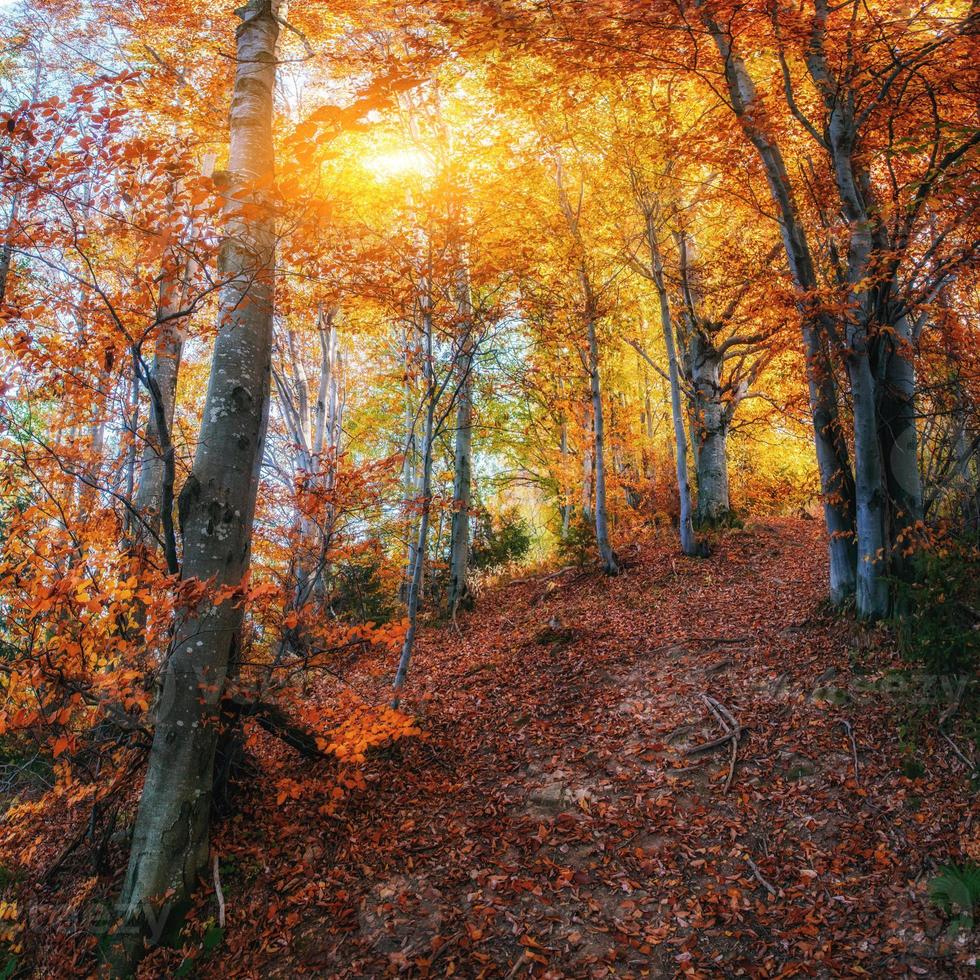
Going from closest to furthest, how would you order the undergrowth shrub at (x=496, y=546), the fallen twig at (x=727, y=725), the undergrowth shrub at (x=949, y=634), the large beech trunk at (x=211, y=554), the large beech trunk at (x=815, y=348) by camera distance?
the large beech trunk at (x=211, y=554) → the undergrowth shrub at (x=949, y=634) → the fallen twig at (x=727, y=725) → the large beech trunk at (x=815, y=348) → the undergrowth shrub at (x=496, y=546)

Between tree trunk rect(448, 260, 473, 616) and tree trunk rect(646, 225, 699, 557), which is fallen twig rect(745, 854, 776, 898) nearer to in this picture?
tree trunk rect(646, 225, 699, 557)

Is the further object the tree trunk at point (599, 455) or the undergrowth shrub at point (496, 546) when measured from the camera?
the undergrowth shrub at point (496, 546)

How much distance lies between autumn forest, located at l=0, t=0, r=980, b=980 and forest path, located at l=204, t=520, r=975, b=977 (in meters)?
0.03

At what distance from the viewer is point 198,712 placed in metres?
4.29

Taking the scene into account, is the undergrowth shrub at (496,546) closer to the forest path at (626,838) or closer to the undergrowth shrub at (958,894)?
the forest path at (626,838)

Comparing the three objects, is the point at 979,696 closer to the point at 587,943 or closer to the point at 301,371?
the point at 587,943

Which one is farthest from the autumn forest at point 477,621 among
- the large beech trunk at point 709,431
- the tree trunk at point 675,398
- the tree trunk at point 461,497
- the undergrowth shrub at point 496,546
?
the undergrowth shrub at point 496,546

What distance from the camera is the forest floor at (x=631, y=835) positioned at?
3.69 metres

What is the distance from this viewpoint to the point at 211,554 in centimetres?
437

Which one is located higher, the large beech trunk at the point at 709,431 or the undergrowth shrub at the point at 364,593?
the large beech trunk at the point at 709,431

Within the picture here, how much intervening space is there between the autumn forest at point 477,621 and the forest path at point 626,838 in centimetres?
3

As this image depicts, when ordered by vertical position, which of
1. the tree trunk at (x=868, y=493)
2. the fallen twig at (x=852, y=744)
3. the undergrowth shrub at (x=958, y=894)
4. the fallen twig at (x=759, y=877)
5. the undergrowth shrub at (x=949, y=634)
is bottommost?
the fallen twig at (x=759, y=877)

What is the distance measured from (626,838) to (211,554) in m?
4.05

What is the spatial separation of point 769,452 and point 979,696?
1572cm
